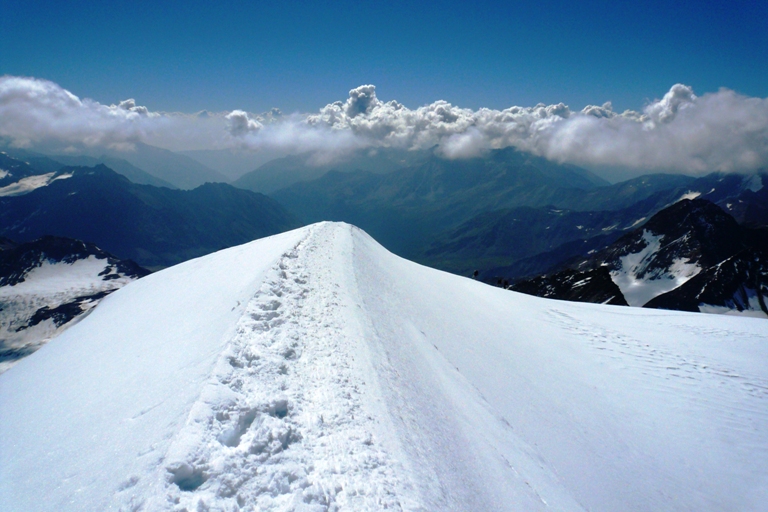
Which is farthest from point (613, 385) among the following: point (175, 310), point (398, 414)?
point (175, 310)

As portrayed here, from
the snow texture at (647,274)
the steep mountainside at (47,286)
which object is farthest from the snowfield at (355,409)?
the snow texture at (647,274)

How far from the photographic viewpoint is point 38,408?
8102 millimetres

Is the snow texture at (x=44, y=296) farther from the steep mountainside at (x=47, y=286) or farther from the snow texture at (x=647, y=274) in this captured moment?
the snow texture at (x=647, y=274)

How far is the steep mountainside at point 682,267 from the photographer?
3348 inches

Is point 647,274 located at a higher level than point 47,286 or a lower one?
higher

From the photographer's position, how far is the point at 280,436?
603 centimetres

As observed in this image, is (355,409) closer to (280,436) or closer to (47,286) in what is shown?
(280,436)

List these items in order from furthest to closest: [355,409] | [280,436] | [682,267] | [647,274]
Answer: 1. [647,274]
2. [682,267]
3. [355,409]
4. [280,436]

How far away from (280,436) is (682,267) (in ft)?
593

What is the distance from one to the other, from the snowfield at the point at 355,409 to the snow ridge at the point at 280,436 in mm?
32

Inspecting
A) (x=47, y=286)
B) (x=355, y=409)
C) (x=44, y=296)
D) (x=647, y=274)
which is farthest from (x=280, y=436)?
(x=47, y=286)

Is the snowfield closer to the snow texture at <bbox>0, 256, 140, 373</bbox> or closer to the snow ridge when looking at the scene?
the snow ridge

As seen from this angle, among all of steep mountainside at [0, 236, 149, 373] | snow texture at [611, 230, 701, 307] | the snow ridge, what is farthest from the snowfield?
snow texture at [611, 230, 701, 307]

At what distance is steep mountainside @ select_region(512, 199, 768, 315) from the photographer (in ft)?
279
